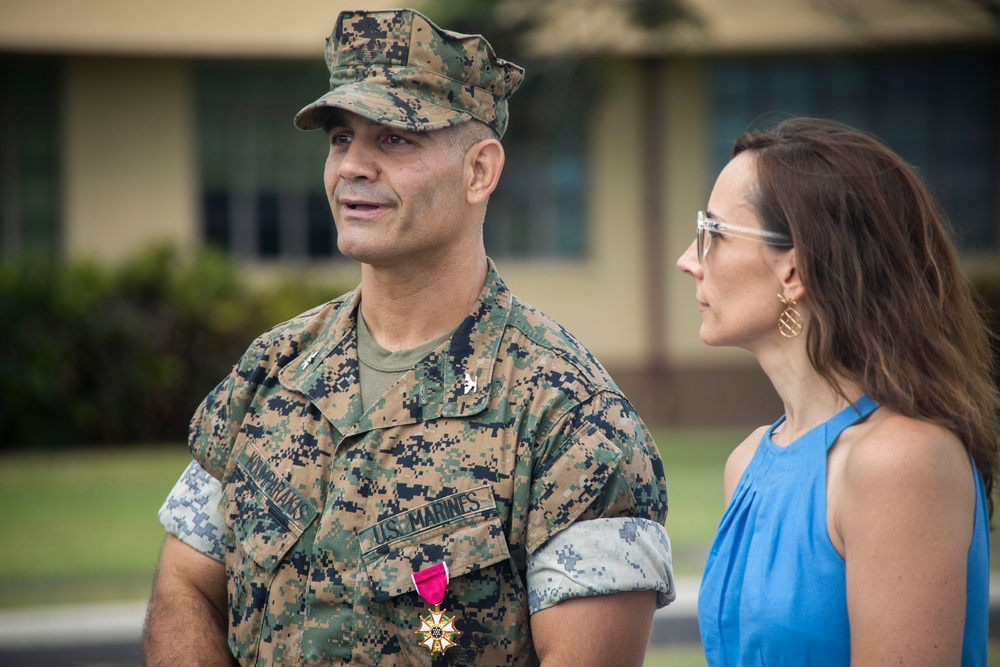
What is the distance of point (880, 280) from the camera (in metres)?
2.29

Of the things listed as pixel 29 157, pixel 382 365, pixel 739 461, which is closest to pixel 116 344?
pixel 29 157

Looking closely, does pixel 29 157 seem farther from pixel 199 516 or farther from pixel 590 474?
pixel 590 474

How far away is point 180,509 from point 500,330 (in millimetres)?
910

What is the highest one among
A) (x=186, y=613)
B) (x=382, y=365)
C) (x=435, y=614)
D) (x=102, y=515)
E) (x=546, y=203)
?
(x=382, y=365)

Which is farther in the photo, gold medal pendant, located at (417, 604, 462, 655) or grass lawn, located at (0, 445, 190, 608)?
grass lawn, located at (0, 445, 190, 608)

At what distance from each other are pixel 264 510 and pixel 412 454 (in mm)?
380

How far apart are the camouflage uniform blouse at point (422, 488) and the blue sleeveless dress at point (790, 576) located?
0.91ft

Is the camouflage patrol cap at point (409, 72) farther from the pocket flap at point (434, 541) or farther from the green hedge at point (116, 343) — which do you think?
the green hedge at point (116, 343)

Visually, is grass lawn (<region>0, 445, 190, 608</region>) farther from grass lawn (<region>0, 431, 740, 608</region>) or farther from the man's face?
the man's face

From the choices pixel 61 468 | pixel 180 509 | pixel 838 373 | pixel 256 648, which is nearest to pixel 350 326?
pixel 180 509

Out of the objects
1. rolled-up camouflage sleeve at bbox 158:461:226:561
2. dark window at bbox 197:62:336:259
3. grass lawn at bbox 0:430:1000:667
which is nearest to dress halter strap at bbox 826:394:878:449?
rolled-up camouflage sleeve at bbox 158:461:226:561

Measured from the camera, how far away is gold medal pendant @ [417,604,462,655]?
257 centimetres

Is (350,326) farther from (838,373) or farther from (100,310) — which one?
(100,310)

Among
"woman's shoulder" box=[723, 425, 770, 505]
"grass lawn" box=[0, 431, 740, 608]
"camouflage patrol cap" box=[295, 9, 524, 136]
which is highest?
"camouflage patrol cap" box=[295, 9, 524, 136]
